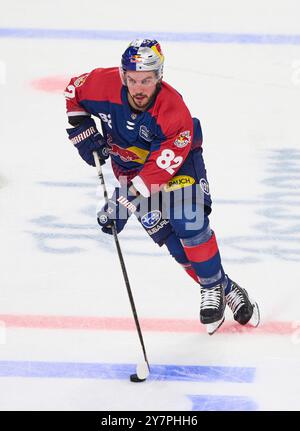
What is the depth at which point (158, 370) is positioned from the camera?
490 centimetres

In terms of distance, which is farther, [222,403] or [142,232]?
[142,232]

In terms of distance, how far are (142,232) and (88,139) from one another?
1.34 metres

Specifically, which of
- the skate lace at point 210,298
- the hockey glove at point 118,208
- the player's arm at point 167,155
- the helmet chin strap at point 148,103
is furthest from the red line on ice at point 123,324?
the helmet chin strap at point 148,103

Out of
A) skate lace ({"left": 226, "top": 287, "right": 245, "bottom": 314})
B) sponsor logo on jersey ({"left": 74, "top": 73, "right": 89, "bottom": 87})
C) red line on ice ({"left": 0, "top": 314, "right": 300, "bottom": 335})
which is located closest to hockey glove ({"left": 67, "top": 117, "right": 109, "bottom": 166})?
sponsor logo on jersey ({"left": 74, "top": 73, "right": 89, "bottom": 87})

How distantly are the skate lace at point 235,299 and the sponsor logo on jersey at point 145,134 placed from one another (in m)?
0.92

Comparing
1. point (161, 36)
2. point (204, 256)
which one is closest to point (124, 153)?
point (204, 256)

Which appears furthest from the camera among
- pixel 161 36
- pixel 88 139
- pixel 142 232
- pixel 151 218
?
pixel 161 36

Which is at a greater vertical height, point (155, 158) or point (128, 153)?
point (155, 158)

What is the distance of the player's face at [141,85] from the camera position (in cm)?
478

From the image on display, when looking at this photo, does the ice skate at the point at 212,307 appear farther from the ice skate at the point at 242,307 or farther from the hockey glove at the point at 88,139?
the hockey glove at the point at 88,139

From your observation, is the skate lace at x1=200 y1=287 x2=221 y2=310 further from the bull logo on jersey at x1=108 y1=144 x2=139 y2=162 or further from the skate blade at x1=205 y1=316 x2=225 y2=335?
the bull logo on jersey at x1=108 y1=144 x2=139 y2=162

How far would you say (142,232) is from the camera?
6395mm

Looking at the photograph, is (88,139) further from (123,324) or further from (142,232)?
(142,232)

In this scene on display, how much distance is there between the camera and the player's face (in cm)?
478
